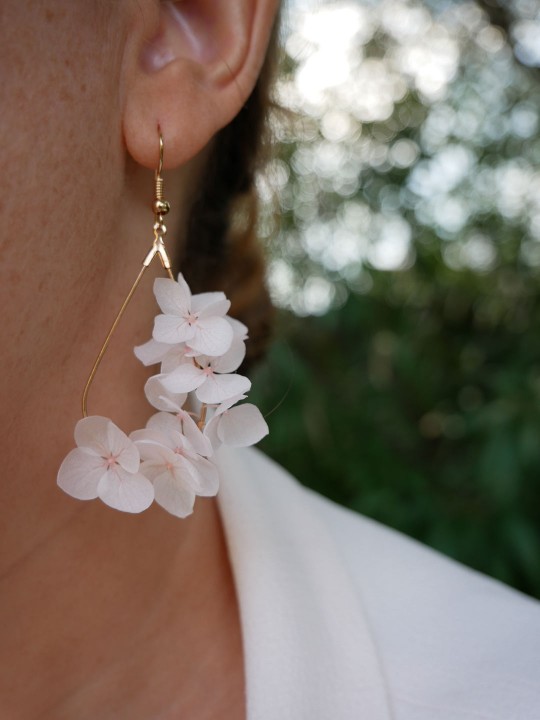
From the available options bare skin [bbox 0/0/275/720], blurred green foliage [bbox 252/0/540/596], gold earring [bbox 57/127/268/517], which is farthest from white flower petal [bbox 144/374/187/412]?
blurred green foliage [bbox 252/0/540/596]

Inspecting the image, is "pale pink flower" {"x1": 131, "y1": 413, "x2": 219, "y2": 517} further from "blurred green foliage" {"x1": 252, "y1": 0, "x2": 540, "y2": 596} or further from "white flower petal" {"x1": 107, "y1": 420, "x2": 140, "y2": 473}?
"blurred green foliage" {"x1": 252, "y1": 0, "x2": 540, "y2": 596}

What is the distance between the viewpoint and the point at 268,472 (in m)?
1.40

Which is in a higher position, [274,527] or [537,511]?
[274,527]

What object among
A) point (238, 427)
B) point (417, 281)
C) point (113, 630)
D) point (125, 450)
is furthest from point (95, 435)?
point (417, 281)

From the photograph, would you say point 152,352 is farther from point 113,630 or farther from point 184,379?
point 113,630

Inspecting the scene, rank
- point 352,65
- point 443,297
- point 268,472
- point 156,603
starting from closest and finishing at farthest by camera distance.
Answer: point 156,603 < point 268,472 < point 443,297 < point 352,65

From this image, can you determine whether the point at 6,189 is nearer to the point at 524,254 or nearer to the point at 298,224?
the point at 298,224

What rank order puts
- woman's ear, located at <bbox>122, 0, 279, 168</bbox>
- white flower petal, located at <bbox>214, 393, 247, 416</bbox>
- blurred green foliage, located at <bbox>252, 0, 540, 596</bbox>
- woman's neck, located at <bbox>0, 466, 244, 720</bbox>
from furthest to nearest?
blurred green foliage, located at <bbox>252, 0, 540, 596</bbox> < woman's neck, located at <bbox>0, 466, 244, 720</bbox> < woman's ear, located at <bbox>122, 0, 279, 168</bbox> < white flower petal, located at <bbox>214, 393, 247, 416</bbox>

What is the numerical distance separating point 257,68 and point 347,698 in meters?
0.74

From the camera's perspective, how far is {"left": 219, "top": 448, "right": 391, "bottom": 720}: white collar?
100 centimetres

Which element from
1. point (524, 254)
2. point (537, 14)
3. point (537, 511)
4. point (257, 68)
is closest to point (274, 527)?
point (257, 68)

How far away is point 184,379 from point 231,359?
0.18 feet

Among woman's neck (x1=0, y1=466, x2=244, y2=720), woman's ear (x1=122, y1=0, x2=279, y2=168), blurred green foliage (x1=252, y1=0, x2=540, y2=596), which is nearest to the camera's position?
woman's ear (x1=122, y1=0, x2=279, y2=168)

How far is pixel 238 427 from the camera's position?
85 cm
